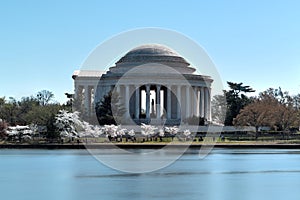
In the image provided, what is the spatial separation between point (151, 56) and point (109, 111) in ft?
69.3

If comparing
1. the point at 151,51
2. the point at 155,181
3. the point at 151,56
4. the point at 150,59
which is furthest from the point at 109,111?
the point at 155,181

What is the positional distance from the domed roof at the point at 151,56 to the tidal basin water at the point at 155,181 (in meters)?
63.5

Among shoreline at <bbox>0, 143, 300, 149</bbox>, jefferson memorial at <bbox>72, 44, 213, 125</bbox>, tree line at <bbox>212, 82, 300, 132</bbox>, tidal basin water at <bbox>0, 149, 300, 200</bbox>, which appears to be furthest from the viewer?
jefferson memorial at <bbox>72, 44, 213, 125</bbox>

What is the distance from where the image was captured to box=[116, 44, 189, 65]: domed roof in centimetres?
11519

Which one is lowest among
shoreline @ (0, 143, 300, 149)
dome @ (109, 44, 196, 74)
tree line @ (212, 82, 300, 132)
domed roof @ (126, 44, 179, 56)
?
shoreline @ (0, 143, 300, 149)

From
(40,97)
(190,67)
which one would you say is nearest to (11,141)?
(190,67)

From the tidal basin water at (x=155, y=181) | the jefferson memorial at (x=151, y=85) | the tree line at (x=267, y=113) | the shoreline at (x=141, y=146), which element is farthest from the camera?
the jefferson memorial at (x=151, y=85)

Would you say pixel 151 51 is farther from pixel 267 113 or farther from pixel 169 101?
pixel 267 113

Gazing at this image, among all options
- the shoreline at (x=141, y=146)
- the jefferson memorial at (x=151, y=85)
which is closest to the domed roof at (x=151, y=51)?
the jefferson memorial at (x=151, y=85)

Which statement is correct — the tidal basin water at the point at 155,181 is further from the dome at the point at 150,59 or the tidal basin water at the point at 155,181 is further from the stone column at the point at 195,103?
the stone column at the point at 195,103

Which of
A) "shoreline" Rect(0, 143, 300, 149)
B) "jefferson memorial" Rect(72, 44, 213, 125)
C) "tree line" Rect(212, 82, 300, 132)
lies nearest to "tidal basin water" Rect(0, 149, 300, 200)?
"shoreline" Rect(0, 143, 300, 149)

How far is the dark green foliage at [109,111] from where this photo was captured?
94812mm

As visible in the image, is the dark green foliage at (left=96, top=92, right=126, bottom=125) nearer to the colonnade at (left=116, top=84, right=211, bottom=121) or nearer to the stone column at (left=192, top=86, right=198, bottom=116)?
the colonnade at (left=116, top=84, right=211, bottom=121)

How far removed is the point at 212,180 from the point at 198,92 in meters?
82.7
